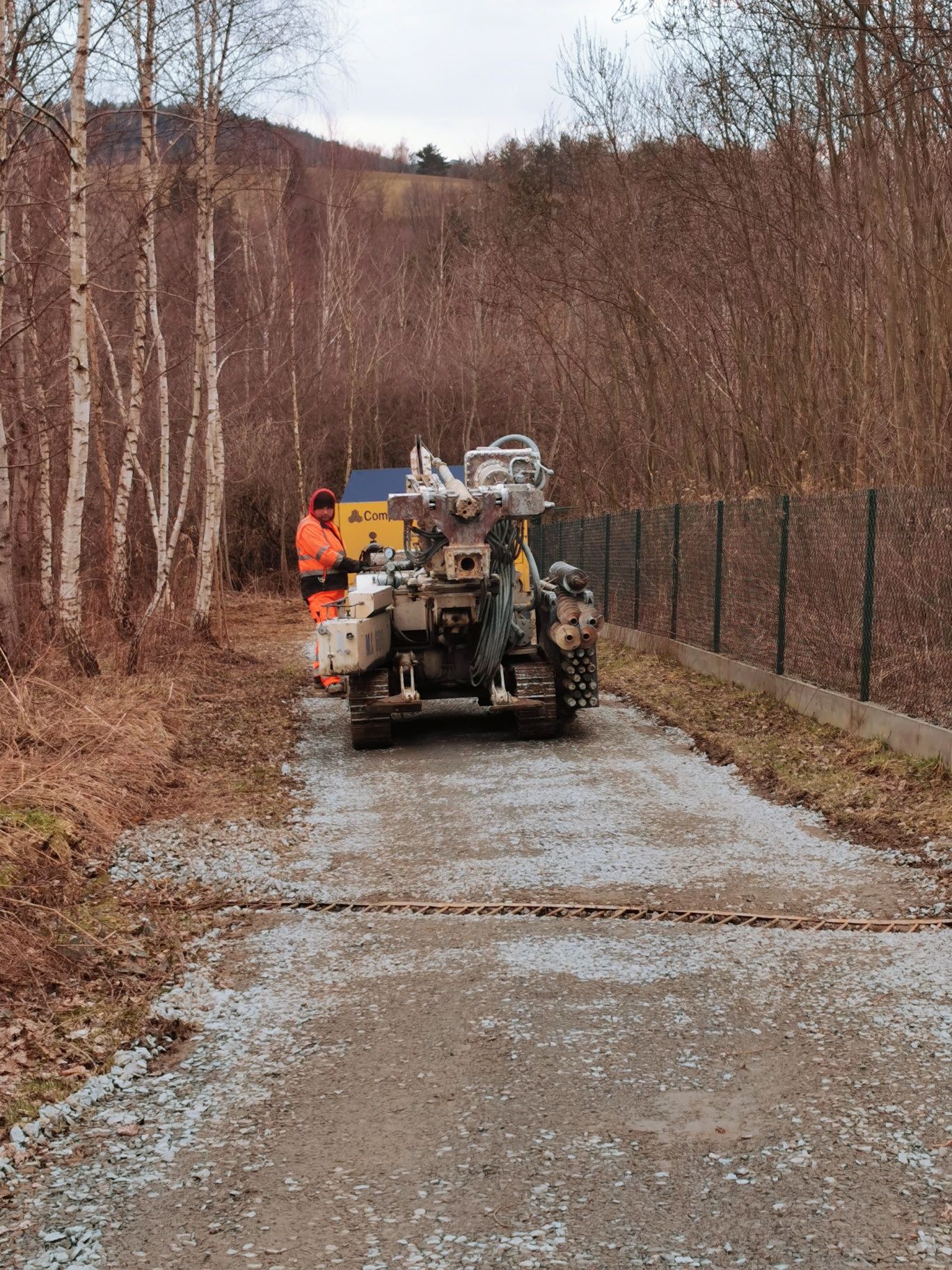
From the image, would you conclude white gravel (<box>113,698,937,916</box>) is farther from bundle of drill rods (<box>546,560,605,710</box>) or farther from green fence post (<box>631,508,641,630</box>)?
green fence post (<box>631,508,641,630</box>)

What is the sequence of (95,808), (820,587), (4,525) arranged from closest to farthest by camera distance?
(95,808) < (4,525) < (820,587)

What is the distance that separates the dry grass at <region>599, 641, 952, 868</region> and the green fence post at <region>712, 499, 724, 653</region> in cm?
75

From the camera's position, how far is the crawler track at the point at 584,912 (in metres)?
6.47

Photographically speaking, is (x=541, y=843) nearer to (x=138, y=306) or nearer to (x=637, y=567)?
(x=138, y=306)

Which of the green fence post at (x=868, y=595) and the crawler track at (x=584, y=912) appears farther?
the green fence post at (x=868, y=595)

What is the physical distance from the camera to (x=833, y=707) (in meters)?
11.9

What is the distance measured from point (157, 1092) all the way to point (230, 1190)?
2.84 feet

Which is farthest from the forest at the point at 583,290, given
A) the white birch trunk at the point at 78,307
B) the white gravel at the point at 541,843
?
the white gravel at the point at 541,843

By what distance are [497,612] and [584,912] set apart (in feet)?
19.4

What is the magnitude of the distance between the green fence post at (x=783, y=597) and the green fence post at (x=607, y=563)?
860 centimetres

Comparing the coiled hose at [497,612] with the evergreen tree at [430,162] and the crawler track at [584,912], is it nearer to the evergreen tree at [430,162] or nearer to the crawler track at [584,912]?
the crawler track at [584,912]

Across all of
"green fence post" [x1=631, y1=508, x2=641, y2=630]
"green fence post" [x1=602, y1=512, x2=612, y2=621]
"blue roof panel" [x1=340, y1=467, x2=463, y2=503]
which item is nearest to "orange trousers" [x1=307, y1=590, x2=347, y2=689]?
"green fence post" [x1=631, y1=508, x2=641, y2=630]

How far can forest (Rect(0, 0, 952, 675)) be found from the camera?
13258 millimetres

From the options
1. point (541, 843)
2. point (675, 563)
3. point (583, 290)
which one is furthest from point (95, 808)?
point (583, 290)
